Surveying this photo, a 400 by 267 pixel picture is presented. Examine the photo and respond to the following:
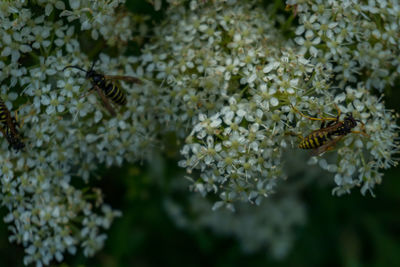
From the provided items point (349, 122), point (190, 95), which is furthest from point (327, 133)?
point (190, 95)

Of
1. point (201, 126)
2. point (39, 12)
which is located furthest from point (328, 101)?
point (39, 12)

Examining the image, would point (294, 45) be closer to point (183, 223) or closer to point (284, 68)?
point (284, 68)

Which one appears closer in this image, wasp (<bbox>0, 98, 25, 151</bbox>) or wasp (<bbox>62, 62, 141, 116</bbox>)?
wasp (<bbox>0, 98, 25, 151</bbox>)

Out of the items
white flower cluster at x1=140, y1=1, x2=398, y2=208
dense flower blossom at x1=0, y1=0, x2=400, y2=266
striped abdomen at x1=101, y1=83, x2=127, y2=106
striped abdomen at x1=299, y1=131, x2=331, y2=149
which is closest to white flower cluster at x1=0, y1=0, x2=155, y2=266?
dense flower blossom at x1=0, y1=0, x2=400, y2=266

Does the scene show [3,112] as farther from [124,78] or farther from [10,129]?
[124,78]

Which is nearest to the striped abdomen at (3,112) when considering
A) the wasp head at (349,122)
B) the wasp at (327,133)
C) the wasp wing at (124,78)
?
the wasp wing at (124,78)

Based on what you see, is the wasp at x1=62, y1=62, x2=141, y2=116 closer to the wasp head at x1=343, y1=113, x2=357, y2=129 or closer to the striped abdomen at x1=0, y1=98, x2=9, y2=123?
the striped abdomen at x1=0, y1=98, x2=9, y2=123
